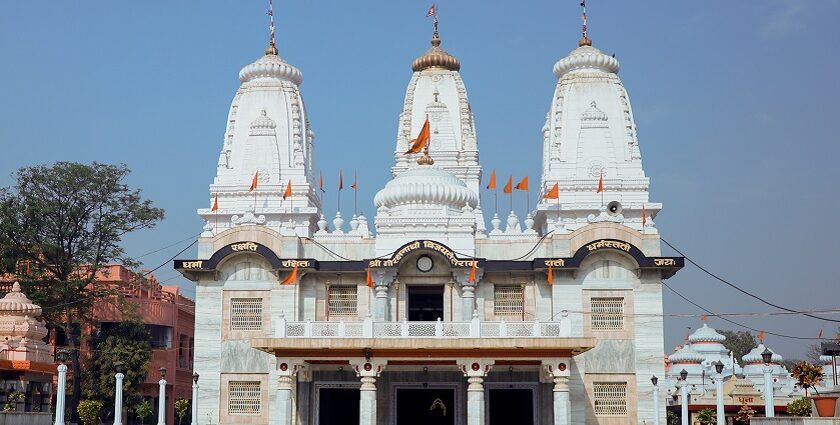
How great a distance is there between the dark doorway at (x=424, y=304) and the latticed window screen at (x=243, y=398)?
5742 mm

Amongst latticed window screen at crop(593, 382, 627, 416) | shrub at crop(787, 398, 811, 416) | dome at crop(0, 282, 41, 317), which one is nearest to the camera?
dome at crop(0, 282, 41, 317)

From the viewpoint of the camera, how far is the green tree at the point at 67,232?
152 ft

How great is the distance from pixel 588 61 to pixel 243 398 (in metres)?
21.5

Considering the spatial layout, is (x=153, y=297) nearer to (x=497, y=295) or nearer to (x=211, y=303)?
(x=211, y=303)

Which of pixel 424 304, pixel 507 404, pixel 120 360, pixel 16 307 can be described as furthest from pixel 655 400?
pixel 120 360

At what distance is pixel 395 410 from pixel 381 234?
5963mm

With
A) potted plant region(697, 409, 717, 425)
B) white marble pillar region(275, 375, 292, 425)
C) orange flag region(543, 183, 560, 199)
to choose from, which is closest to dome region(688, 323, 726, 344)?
potted plant region(697, 409, 717, 425)

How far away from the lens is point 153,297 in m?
56.6

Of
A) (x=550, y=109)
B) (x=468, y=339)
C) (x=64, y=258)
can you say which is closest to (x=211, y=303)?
(x=468, y=339)

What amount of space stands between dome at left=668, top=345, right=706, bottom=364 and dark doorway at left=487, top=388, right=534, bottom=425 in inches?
916

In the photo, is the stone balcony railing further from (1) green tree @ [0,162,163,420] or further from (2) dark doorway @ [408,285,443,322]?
(1) green tree @ [0,162,163,420]

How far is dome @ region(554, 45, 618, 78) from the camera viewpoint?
155 ft

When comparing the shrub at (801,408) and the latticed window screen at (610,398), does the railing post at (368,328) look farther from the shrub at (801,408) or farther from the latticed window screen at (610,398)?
the shrub at (801,408)

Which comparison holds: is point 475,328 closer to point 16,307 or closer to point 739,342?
point 16,307
